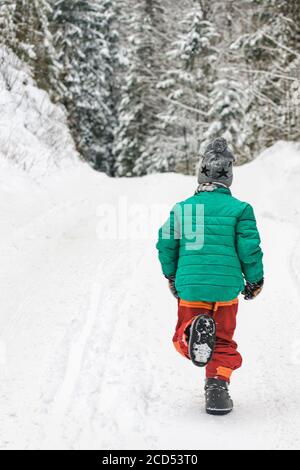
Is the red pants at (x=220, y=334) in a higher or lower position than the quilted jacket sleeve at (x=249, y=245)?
lower

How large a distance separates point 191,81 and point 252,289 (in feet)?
102

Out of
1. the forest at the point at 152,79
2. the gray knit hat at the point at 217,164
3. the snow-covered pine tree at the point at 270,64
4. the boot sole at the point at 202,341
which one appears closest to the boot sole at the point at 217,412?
the boot sole at the point at 202,341

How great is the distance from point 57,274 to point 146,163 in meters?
28.2

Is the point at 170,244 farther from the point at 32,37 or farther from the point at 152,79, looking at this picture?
the point at 152,79

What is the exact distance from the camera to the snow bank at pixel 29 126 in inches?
568

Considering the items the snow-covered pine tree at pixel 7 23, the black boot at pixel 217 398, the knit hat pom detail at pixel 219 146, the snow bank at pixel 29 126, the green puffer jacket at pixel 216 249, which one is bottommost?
the black boot at pixel 217 398

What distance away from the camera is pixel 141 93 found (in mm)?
35719

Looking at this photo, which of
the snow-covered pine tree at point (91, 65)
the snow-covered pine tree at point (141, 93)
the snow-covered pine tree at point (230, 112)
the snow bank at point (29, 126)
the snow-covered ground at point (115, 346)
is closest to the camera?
the snow-covered ground at point (115, 346)

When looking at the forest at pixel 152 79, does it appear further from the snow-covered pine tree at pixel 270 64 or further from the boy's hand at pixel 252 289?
the boy's hand at pixel 252 289

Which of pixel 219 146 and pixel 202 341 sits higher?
pixel 219 146

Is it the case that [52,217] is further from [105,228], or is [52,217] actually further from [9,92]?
[9,92]

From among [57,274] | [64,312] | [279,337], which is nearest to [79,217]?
[57,274]

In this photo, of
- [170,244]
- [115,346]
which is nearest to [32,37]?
[115,346]

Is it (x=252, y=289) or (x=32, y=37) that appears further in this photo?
(x=32, y=37)
